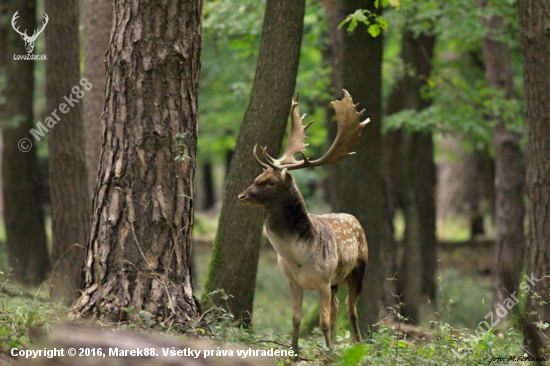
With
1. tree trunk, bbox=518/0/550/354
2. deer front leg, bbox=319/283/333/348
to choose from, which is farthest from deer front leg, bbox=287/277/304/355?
tree trunk, bbox=518/0/550/354

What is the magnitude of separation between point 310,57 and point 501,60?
17.6 feet

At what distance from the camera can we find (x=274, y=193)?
7148 mm

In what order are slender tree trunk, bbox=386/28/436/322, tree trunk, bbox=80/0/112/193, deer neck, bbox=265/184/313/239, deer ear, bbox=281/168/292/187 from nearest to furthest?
1. deer neck, bbox=265/184/313/239
2. deer ear, bbox=281/168/292/187
3. tree trunk, bbox=80/0/112/193
4. slender tree trunk, bbox=386/28/436/322

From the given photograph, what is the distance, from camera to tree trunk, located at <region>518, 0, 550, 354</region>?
30.2 ft

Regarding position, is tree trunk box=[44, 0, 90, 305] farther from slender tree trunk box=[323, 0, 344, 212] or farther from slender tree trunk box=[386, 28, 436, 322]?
slender tree trunk box=[386, 28, 436, 322]

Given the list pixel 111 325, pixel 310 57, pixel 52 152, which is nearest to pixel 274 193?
pixel 111 325

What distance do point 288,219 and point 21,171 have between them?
10.7 meters

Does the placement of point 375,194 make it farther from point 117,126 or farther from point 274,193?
point 117,126

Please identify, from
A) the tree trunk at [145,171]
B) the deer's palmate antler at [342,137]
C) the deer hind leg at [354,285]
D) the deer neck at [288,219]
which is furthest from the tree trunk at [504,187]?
the tree trunk at [145,171]

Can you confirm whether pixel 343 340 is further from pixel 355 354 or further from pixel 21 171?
pixel 21 171

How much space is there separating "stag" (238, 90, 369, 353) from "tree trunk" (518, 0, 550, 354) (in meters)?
3.02

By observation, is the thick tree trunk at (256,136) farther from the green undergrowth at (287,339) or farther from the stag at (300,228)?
the green undergrowth at (287,339)

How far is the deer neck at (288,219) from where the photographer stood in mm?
7082

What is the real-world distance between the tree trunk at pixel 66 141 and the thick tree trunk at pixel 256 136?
3.55 metres
